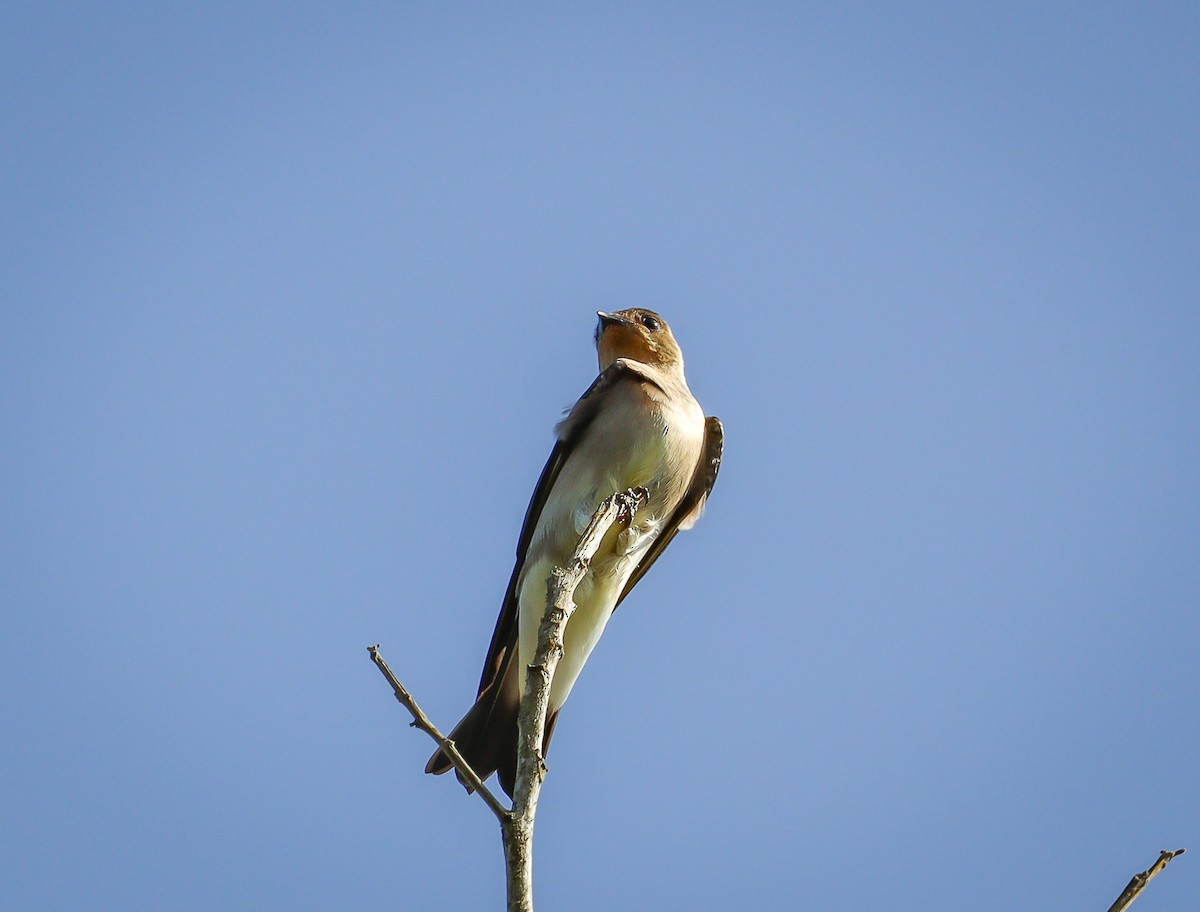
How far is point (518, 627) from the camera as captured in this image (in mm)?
7523

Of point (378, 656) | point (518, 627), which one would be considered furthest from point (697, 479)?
point (378, 656)

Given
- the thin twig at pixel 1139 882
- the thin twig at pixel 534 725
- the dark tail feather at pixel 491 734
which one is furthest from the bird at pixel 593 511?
the thin twig at pixel 1139 882

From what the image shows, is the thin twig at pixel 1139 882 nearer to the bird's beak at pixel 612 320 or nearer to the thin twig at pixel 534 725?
the thin twig at pixel 534 725

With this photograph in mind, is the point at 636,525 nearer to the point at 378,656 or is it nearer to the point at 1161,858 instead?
the point at 378,656

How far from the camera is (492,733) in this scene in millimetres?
6957

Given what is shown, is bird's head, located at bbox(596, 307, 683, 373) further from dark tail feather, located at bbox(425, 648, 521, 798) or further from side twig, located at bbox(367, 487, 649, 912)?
side twig, located at bbox(367, 487, 649, 912)

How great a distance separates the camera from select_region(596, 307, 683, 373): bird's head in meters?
8.96

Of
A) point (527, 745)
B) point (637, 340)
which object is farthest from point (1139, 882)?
point (637, 340)

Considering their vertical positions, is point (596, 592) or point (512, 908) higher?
point (596, 592)

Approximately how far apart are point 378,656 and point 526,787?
669mm

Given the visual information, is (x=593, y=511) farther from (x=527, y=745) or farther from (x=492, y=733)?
(x=527, y=745)

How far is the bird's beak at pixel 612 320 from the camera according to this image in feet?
29.9

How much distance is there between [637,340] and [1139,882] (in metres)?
6.13

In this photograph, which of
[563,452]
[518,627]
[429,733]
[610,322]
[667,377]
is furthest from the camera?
[610,322]
